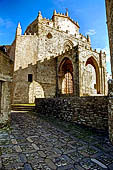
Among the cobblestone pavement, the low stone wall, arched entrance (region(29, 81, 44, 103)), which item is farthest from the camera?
arched entrance (region(29, 81, 44, 103))

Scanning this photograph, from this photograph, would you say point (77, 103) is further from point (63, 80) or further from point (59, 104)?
point (63, 80)

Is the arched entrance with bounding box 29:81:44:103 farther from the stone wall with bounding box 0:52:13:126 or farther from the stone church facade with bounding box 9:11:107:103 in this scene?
the stone wall with bounding box 0:52:13:126

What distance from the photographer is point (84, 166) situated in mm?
2084

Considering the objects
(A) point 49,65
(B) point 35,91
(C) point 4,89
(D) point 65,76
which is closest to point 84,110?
(C) point 4,89

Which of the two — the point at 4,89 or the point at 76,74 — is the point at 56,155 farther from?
the point at 76,74

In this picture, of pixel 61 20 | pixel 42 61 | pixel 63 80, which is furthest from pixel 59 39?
pixel 61 20

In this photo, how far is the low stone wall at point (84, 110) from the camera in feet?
14.6

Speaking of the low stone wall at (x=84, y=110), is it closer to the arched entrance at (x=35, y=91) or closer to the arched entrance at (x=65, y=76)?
the arched entrance at (x=35, y=91)

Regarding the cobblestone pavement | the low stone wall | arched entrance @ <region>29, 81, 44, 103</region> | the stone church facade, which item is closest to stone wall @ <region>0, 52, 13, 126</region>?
the cobblestone pavement

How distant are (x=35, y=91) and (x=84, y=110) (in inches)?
398

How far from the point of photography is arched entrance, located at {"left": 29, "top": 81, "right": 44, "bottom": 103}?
13.9 m

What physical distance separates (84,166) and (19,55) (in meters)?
15.8

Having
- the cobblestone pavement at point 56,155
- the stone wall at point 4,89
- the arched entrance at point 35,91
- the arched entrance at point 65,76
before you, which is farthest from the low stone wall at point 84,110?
the arched entrance at point 65,76

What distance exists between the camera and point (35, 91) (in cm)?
1445
